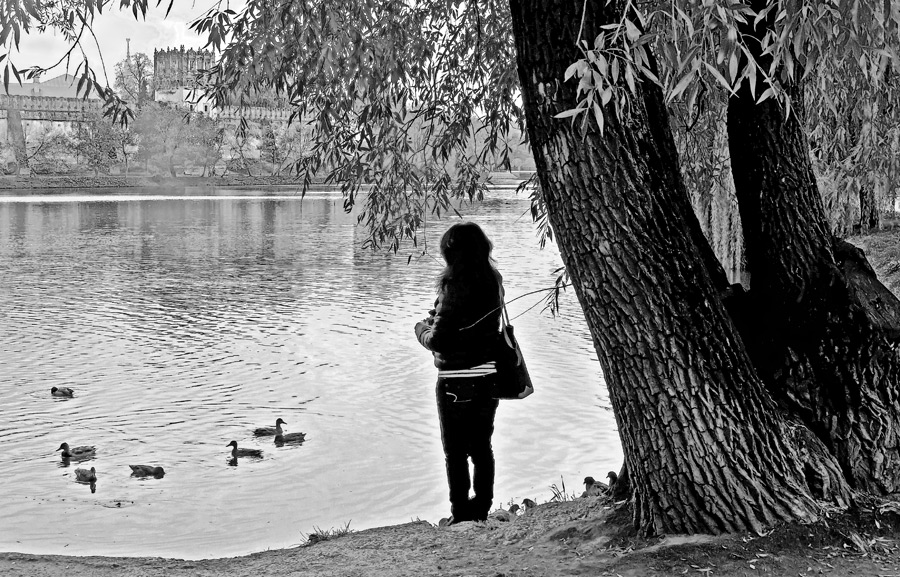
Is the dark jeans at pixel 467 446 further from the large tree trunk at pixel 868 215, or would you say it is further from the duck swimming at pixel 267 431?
the large tree trunk at pixel 868 215

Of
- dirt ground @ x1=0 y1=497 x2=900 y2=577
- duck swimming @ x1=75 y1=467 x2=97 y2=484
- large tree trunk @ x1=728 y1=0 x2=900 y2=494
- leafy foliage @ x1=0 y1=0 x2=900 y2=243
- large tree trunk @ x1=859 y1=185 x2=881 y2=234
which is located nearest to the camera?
dirt ground @ x1=0 y1=497 x2=900 y2=577

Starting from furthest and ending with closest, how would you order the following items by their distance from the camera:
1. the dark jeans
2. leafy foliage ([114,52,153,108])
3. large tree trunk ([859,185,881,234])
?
leafy foliage ([114,52,153,108]) < large tree trunk ([859,185,881,234]) < the dark jeans

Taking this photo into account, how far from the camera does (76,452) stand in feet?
32.7

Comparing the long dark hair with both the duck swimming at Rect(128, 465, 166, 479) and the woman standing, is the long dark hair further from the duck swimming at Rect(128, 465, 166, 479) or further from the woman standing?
the duck swimming at Rect(128, 465, 166, 479)

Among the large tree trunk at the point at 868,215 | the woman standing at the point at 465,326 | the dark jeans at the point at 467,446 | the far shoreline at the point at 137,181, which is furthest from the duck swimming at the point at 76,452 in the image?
the far shoreline at the point at 137,181

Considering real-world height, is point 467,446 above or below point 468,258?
below

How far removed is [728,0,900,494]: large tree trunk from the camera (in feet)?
13.3

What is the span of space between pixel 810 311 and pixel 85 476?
7392 mm

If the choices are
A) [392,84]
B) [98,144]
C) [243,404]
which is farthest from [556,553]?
[98,144]

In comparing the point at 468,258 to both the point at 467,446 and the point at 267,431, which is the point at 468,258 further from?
the point at 267,431

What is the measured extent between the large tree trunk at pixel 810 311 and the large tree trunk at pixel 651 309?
33 centimetres

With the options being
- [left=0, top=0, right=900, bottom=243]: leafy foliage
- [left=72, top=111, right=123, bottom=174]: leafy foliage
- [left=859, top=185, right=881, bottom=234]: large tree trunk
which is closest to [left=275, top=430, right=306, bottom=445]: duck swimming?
[left=0, top=0, right=900, bottom=243]: leafy foliage

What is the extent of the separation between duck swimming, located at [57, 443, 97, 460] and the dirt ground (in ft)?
14.6

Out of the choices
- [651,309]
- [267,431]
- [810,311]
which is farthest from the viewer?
[267,431]
